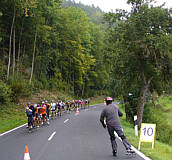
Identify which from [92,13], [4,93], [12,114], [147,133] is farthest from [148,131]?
[92,13]

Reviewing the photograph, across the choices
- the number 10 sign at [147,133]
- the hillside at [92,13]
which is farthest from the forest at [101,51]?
the hillside at [92,13]

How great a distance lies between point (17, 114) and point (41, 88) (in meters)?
15.0

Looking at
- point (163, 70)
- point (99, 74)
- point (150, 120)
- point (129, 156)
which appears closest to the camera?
point (129, 156)

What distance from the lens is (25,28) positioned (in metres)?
30.6

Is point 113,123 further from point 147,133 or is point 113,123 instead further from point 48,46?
point 48,46

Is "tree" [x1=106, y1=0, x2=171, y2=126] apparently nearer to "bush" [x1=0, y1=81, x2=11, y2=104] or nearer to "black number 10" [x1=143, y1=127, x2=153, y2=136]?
"black number 10" [x1=143, y1=127, x2=153, y2=136]

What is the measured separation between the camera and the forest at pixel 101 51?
50.1 feet

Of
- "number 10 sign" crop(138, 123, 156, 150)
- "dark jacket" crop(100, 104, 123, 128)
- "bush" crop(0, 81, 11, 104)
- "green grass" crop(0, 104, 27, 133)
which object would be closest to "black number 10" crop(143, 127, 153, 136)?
"number 10 sign" crop(138, 123, 156, 150)

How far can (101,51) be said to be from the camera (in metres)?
18.0

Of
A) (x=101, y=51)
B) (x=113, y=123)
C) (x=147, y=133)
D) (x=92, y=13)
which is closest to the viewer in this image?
(x=113, y=123)

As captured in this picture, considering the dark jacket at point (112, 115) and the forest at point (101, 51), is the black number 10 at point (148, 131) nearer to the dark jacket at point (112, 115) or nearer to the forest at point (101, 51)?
Answer: the dark jacket at point (112, 115)

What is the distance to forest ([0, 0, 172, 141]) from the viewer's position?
15281mm

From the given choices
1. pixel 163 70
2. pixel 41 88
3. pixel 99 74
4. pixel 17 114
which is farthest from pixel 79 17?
pixel 163 70

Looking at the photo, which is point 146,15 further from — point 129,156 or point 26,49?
point 26,49
